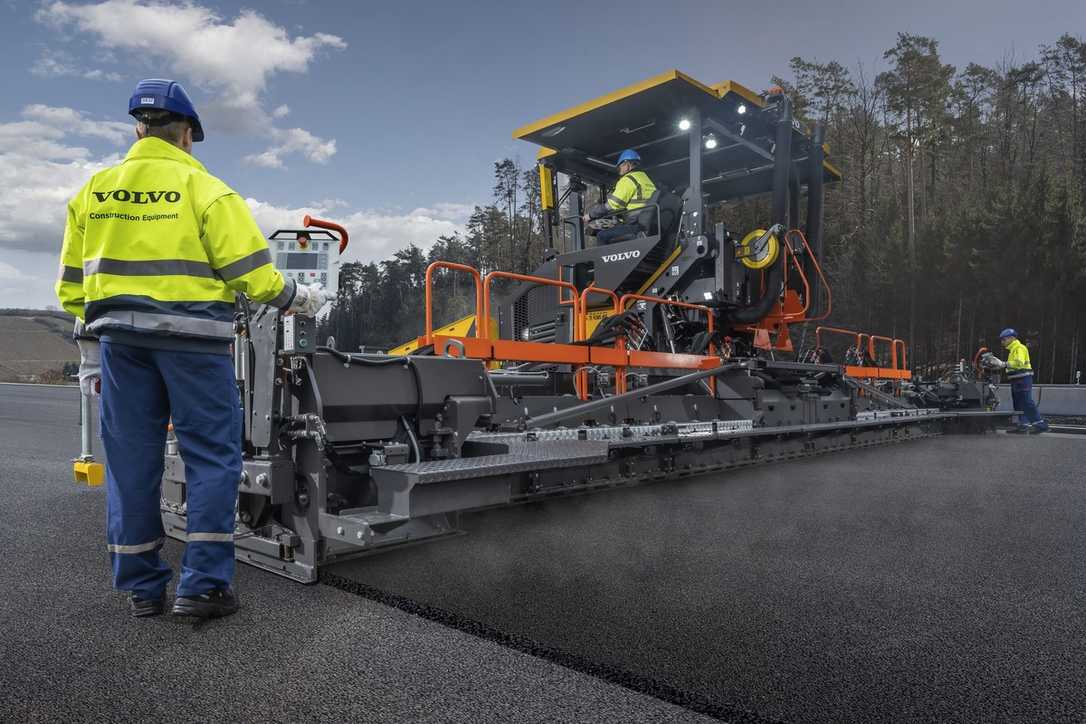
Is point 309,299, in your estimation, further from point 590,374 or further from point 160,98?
point 590,374

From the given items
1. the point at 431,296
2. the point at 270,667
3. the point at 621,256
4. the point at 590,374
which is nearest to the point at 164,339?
the point at 270,667

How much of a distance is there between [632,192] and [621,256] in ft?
2.18

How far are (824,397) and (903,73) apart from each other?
32501mm

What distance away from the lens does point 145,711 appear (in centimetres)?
191

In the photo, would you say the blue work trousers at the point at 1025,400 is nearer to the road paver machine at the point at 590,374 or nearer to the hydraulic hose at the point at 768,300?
the road paver machine at the point at 590,374

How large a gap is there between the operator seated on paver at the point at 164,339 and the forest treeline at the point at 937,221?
38.0ft

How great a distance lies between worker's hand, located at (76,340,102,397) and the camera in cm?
296

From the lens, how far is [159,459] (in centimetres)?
268

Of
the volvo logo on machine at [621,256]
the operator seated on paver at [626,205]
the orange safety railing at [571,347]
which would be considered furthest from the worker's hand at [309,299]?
the operator seated on paver at [626,205]

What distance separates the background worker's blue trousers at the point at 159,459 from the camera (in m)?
2.58

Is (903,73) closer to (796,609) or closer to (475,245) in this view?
(475,245)

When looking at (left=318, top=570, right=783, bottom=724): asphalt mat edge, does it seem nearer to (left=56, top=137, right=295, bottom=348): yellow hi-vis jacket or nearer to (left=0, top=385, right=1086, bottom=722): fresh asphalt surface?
(left=0, top=385, right=1086, bottom=722): fresh asphalt surface

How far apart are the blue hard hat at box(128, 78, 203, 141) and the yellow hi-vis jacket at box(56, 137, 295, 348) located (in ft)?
0.43

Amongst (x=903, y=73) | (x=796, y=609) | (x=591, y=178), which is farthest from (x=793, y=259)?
(x=903, y=73)
